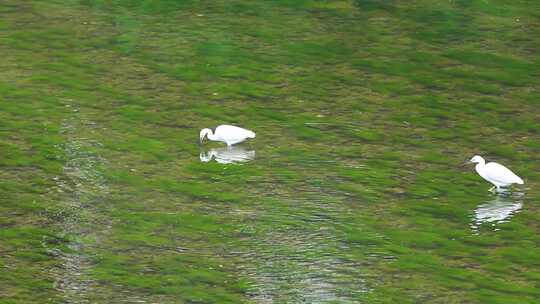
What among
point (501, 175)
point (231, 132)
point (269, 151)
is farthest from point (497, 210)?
point (231, 132)

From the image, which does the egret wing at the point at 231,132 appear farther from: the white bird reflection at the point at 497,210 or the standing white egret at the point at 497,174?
the white bird reflection at the point at 497,210

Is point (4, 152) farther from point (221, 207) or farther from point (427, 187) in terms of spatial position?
point (427, 187)

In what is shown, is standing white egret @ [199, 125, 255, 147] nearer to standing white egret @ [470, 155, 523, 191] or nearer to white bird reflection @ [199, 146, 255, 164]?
white bird reflection @ [199, 146, 255, 164]

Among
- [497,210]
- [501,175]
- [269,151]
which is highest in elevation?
[501,175]

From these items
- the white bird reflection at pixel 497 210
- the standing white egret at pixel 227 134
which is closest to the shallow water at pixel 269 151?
the white bird reflection at pixel 497 210

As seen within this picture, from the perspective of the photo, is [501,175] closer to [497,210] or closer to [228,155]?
[497,210]

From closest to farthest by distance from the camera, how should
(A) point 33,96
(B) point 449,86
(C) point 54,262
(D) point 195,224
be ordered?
(C) point 54,262, (D) point 195,224, (A) point 33,96, (B) point 449,86

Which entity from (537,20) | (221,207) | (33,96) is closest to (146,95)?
(33,96)
